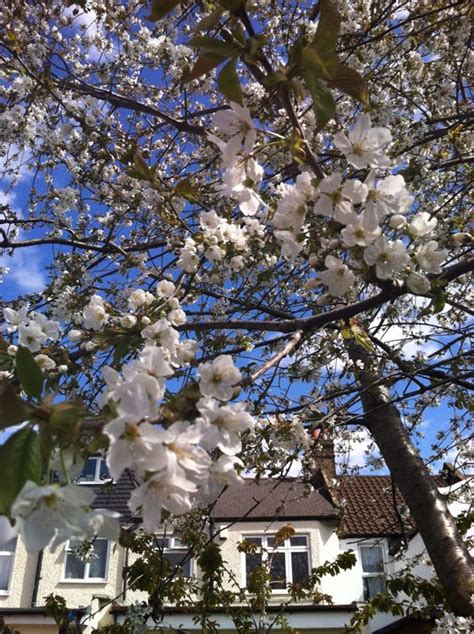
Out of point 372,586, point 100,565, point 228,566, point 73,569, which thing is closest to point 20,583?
point 73,569

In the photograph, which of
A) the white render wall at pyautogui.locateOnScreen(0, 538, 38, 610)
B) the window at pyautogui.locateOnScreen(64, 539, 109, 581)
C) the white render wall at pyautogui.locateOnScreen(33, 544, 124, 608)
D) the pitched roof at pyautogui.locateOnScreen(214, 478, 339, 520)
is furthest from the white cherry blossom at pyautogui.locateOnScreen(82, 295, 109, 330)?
the white render wall at pyautogui.locateOnScreen(0, 538, 38, 610)

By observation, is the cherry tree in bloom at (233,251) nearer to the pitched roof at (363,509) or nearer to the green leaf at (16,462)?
the green leaf at (16,462)

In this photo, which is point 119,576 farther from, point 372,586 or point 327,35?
point 327,35

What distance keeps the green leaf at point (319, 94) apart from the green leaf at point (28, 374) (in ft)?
2.42

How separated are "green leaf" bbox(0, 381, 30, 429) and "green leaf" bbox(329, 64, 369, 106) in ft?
2.92

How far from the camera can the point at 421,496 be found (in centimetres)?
386

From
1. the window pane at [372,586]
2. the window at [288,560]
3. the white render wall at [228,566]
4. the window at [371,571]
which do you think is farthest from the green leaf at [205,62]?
the window pane at [372,586]

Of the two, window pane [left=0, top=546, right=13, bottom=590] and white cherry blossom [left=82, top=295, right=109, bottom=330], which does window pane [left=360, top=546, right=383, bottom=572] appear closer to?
window pane [left=0, top=546, right=13, bottom=590]

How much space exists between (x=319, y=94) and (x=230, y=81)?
0.18 metres

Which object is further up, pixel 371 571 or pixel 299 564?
pixel 299 564

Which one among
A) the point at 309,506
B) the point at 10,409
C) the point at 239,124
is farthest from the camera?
the point at 309,506

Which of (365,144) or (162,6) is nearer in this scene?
(162,6)

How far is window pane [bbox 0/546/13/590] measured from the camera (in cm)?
1127

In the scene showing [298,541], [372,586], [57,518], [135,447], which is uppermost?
[298,541]
